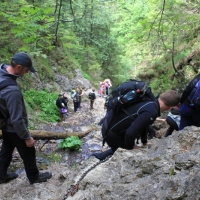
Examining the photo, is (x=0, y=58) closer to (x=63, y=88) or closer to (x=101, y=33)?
(x=63, y=88)

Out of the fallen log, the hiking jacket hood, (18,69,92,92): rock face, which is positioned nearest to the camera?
the hiking jacket hood

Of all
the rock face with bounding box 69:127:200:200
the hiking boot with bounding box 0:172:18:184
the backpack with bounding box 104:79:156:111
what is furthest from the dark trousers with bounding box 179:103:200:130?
the hiking boot with bounding box 0:172:18:184

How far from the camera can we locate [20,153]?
12.2ft

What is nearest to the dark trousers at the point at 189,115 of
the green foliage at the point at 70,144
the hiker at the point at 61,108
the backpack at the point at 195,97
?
the backpack at the point at 195,97

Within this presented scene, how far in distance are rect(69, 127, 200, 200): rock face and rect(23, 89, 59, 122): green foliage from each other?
8927mm

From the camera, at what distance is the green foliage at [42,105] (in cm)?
1242

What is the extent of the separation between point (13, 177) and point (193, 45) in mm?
9736

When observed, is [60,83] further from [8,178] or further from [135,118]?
[135,118]

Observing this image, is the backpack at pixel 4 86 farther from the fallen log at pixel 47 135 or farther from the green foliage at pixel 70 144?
the green foliage at pixel 70 144

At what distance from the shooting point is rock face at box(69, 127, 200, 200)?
2217 mm

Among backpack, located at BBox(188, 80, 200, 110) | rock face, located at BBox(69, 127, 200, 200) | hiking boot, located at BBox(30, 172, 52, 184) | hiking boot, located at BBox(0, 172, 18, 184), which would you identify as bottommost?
hiking boot, located at BBox(0, 172, 18, 184)

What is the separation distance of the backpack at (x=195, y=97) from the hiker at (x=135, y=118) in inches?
24.2

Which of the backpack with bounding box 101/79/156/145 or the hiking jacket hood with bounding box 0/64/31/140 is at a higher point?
the backpack with bounding box 101/79/156/145

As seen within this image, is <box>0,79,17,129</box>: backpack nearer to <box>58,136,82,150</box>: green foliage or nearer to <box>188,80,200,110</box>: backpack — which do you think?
<box>188,80,200,110</box>: backpack
